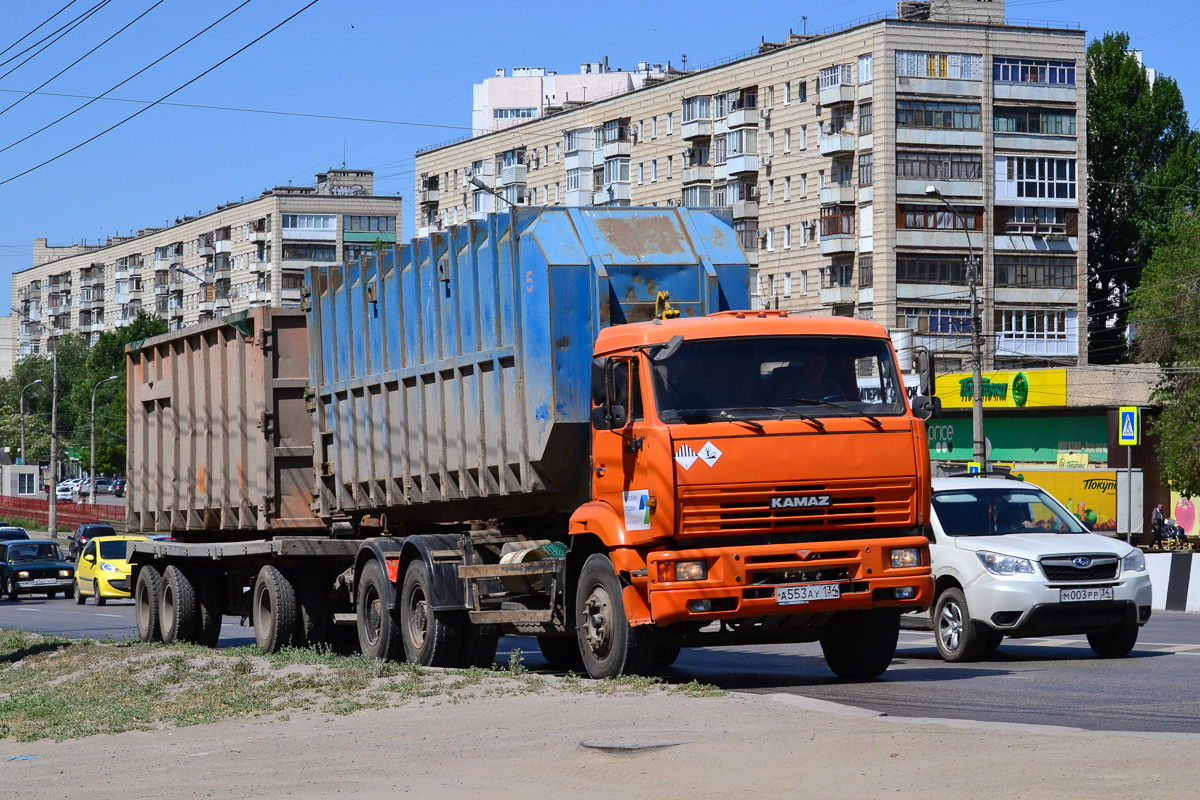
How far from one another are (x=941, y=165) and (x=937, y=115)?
2134 millimetres

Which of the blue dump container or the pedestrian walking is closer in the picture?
the blue dump container

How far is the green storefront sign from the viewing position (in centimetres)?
5516

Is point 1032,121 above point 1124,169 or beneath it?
above

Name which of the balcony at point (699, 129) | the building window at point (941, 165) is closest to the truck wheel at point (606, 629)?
the building window at point (941, 165)

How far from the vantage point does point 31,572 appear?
132 feet

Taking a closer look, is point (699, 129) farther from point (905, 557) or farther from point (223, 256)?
point (905, 557)

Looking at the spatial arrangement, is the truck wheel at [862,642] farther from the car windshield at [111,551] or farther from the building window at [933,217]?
the building window at [933,217]

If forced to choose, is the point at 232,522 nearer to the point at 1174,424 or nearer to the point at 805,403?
the point at 805,403

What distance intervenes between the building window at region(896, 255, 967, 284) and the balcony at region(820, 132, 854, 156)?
17.8ft

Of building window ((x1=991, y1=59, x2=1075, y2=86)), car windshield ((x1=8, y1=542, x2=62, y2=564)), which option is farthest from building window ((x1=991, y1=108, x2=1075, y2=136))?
car windshield ((x1=8, y1=542, x2=62, y2=564))

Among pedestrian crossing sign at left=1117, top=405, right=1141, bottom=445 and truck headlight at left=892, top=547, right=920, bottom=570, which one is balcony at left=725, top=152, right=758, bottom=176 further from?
truck headlight at left=892, top=547, right=920, bottom=570

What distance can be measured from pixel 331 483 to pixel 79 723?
550 cm

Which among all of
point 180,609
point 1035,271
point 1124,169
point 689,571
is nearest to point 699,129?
point 1035,271

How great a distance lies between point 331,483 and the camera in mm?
16906
